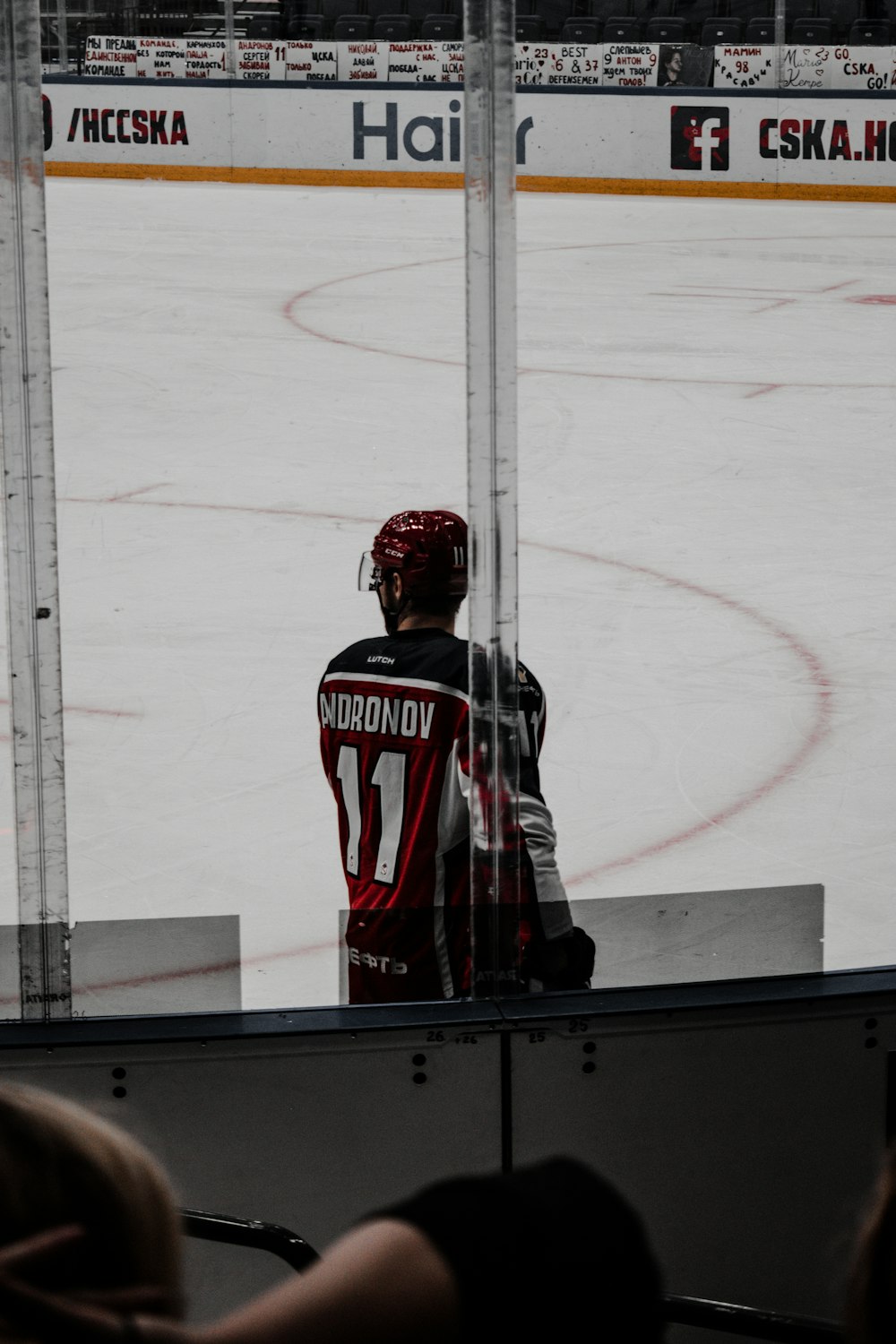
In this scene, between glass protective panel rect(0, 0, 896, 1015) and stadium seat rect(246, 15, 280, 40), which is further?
stadium seat rect(246, 15, 280, 40)

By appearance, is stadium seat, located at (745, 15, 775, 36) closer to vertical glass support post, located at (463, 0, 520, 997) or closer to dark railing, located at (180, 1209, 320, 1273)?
vertical glass support post, located at (463, 0, 520, 997)

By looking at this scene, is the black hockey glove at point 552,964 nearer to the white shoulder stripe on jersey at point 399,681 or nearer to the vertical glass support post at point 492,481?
the vertical glass support post at point 492,481

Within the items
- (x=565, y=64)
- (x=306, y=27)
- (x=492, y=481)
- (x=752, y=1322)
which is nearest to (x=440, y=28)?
(x=306, y=27)

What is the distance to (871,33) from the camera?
43.4ft

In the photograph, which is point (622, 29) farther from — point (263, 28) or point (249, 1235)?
point (249, 1235)

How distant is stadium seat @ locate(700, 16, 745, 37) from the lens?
13.8 m

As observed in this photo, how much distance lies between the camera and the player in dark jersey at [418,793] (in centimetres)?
185

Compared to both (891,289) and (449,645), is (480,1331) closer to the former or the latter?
(449,645)

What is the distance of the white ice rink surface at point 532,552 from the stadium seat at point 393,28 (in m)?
4.42

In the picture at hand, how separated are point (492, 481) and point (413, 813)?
1.34 ft

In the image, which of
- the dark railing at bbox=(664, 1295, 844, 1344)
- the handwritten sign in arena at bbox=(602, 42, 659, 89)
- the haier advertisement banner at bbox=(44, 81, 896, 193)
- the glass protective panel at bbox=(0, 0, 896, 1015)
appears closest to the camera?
the dark railing at bbox=(664, 1295, 844, 1344)

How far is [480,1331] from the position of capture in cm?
63

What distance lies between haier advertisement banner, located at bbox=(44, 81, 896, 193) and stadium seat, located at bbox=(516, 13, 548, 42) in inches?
17.6

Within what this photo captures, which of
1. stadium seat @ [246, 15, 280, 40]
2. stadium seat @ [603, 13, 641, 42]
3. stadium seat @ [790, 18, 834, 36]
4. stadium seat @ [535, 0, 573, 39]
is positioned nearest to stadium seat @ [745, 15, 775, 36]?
stadium seat @ [790, 18, 834, 36]
